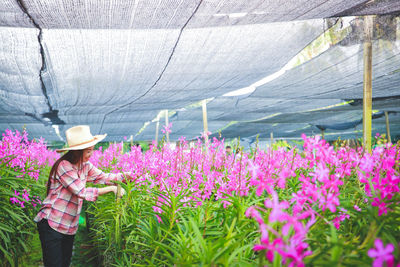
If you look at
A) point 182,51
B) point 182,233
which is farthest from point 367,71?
point 182,233

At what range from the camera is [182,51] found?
377 cm

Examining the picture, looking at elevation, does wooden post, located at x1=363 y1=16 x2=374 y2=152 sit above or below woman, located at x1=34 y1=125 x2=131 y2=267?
above

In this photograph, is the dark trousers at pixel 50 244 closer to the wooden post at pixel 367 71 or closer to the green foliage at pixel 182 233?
the green foliage at pixel 182 233

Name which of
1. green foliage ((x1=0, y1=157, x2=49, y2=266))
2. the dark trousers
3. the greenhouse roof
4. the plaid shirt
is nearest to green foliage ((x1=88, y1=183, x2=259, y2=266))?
the plaid shirt

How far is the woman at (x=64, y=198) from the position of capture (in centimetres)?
220

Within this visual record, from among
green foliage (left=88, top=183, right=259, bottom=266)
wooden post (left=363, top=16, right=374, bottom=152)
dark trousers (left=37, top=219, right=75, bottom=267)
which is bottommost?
dark trousers (left=37, top=219, right=75, bottom=267)

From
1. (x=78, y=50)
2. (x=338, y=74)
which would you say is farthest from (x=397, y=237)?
(x=338, y=74)

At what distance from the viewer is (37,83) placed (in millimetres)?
4348

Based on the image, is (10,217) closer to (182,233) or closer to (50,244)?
(50,244)

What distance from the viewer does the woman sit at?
220 cm

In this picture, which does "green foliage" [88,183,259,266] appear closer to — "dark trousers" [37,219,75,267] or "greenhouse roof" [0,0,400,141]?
"dark trousers" [37,219,75,267]

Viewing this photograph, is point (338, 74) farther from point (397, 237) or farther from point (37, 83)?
point (37, 83)

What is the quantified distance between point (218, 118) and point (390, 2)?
7.25m

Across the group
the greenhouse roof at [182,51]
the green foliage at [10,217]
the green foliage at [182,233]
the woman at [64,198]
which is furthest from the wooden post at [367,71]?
the green foliage at [10,217]
